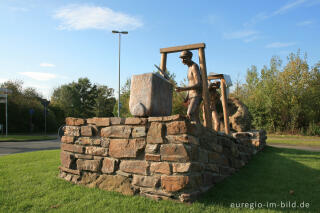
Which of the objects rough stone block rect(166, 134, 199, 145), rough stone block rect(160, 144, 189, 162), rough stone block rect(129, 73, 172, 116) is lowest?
rough stone block rect(160, 144, 189, 162)

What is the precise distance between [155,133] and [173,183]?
2.60 feet

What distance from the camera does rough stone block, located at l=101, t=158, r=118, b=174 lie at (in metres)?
3.97

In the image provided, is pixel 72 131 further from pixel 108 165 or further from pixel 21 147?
pixel 21 147

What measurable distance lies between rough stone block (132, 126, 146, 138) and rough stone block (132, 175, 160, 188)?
0.65 m

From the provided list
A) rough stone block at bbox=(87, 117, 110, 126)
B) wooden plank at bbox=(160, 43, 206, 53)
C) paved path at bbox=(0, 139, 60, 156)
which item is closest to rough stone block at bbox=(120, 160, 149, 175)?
rough stone block at bbox=(87, 117, 110, 126)

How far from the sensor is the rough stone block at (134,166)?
363 centimetres

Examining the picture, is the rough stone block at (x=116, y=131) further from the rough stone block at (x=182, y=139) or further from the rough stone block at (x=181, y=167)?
the rough stone block at (x=181, y=167)

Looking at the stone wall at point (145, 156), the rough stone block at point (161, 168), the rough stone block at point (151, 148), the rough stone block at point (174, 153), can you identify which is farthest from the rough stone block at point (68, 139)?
the rough stone block at point (174, 153)

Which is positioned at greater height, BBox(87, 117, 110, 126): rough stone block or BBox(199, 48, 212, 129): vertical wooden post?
BBox(199, 48, 212, 129): vertical wooden post

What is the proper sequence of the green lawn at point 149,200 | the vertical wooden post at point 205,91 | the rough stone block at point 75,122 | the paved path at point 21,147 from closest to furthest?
the green lawn at point 149,200
the rough stone block at point 75,122
the vertical wooden post at point 205,91
the paved path at point 21,147

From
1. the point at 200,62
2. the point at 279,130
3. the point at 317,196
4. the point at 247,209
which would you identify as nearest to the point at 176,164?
the point at 247,209

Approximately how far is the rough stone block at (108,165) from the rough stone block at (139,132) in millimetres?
605

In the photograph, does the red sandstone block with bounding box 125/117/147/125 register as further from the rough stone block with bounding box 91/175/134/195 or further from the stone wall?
the rough stone block with bounding box 91/175/134/195

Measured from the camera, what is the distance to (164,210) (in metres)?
3.09
